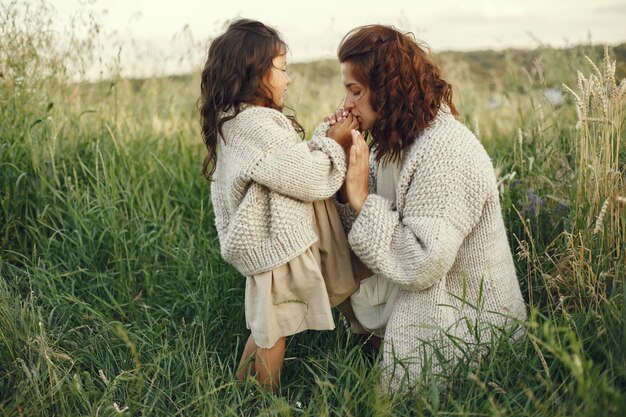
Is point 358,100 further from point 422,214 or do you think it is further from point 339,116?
point 422,214

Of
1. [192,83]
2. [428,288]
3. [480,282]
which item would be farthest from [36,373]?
[192,83]

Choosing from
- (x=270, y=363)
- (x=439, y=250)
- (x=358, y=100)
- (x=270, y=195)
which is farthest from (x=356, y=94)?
(x=270, y=363)

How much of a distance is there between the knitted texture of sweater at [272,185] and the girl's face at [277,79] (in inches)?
4.4

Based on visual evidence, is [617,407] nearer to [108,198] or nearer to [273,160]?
[273,160]

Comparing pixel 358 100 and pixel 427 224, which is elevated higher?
pixel 358 100

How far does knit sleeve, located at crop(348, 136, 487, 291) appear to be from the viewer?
2.27 m

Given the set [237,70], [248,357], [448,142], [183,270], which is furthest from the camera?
[183,270]

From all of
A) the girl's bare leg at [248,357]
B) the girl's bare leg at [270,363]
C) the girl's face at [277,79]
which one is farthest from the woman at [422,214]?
the girl's bare leg at [248,357]

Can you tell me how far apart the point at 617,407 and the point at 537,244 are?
56.3 inches

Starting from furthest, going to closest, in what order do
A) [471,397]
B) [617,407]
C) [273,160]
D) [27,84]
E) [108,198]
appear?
[27,84] < [108,198] < [273,160] < [471,397] < [617,407]

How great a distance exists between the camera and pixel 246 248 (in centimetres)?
241

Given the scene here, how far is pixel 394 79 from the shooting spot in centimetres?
238

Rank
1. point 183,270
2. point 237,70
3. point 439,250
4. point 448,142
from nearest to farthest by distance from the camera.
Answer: point 439,250 < point 448,142 < point 237,70 < point 183,270

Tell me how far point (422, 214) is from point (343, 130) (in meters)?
0.45
